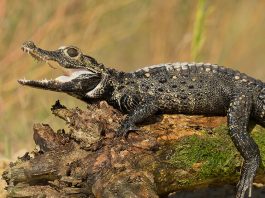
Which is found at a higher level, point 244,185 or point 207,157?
point 207,157

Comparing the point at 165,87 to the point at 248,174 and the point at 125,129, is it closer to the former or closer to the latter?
the point at 125,129

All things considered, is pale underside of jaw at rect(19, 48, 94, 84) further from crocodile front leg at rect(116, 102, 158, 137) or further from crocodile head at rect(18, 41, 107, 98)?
crocodile front leg at rect(116, 102, 158, 137)

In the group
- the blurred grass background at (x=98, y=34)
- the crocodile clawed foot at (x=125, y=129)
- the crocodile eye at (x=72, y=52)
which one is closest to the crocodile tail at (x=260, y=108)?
the crocodile clawed foot at (x=125, y=129)

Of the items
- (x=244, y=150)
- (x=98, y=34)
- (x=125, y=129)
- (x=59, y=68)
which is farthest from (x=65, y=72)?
(x=98, y=34)

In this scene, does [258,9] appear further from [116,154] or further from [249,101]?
[116,154]

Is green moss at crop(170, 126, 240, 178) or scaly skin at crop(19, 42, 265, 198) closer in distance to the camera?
green moss at crop(170, 126, 240, 178)

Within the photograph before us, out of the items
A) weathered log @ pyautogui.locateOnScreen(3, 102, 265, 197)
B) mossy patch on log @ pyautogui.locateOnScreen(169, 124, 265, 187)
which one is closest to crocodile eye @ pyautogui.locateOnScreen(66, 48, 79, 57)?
weathered log @ pyautogui.locateOnScreen(3, 102, 265, 197)
